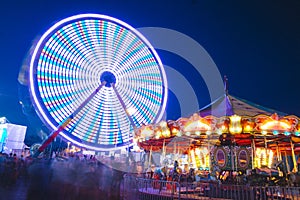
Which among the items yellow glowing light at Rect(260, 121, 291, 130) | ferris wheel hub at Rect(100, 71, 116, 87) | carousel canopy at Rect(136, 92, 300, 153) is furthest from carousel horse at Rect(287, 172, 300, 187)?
ferris wheel hub at Rect(100, 71, 116, 87)

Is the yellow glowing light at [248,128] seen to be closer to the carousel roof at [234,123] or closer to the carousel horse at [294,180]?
the carousel roof at [234,123]

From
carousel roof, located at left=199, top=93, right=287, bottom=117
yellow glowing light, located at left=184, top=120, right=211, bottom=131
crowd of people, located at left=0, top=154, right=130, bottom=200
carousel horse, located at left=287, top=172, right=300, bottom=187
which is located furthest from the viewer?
carousel roof, located at left=199, top=93, right=287, bottom=117

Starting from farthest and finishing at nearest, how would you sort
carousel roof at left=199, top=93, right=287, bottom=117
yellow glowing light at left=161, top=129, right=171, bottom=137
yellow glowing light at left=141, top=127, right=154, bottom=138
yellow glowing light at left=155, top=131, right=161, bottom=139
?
yellow glowing light at left=141, top=127, right=154, bottom=138, yellow glowing light at left=155, top=131, right=161, bottom=139, yellow glowing light at left=161, top=129, right=171, bottom=137, carousel roof at left=199, top=93, right=287, bottom=117

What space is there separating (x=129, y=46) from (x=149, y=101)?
471 cm

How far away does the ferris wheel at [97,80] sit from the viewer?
1728 centimetres

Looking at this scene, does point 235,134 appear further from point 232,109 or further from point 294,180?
point 294,180

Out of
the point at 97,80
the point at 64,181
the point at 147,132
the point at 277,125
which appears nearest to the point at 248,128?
the point at 277,125

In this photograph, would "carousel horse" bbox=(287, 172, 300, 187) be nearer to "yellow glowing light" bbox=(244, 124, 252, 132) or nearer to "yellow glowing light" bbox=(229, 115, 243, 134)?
"yellow glowing light" bbox=(244, 124, 252, 132)

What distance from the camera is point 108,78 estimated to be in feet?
67.8

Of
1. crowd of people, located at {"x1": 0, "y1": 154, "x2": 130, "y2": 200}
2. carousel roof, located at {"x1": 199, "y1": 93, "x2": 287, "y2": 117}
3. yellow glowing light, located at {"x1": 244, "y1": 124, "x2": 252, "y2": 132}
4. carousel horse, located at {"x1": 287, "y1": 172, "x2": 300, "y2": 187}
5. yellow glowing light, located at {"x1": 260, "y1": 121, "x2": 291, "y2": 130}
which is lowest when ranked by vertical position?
crowd of people, located at {"x1": 0, "y1": 154, "x2": 130, "y2": 200}

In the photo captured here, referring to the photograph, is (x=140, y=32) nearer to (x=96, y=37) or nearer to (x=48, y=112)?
(x=96, y=37)

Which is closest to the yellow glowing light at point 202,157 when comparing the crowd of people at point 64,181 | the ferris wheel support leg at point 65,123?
the crowd of people at point 64,181

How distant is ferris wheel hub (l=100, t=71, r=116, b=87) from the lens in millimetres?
20469

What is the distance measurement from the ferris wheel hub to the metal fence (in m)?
13.2
